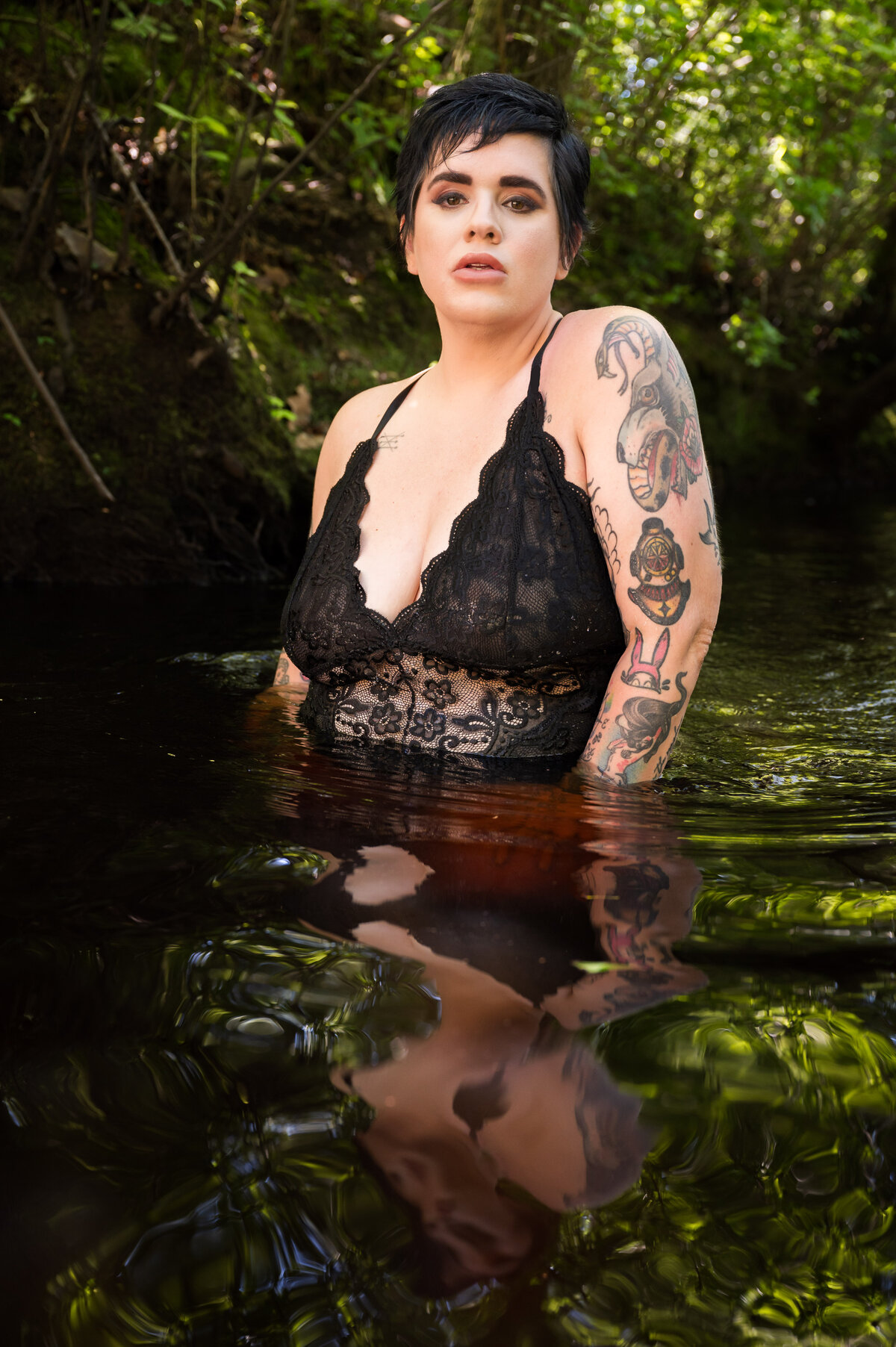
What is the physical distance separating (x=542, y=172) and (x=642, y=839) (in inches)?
57.8

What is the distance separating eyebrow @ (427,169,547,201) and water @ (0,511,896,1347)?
1.30 meters

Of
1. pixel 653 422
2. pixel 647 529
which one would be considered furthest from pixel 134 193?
pixel 647 529

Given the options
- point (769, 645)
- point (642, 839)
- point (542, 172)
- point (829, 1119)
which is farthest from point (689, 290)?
point (829, 1119)

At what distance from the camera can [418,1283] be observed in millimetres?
1072

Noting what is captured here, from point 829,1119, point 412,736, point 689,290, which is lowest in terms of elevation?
point 829,1119

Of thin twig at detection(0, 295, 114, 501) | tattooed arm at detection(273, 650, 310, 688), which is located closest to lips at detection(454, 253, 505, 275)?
tattooed arm at detection(273, 650, 310, 688)

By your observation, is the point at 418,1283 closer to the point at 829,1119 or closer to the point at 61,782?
the point at 829,1119

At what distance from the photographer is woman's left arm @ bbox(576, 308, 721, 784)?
2.30 m

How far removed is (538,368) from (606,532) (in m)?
0.45

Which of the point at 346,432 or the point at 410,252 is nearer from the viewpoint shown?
the point at 410,252

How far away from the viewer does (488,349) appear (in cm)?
255

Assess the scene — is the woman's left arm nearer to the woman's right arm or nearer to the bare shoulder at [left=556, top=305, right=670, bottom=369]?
the bare shoulder at [left=556, top=305, right=670, bottom=369]

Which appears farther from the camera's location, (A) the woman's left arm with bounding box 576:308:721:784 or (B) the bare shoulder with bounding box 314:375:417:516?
(B) the bare shoulder with bounding box 314:375:417:516

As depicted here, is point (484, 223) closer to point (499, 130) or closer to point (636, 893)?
point (499, 130)
